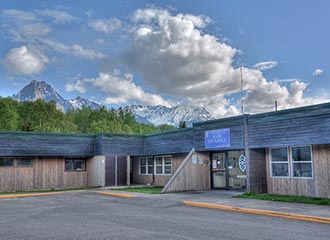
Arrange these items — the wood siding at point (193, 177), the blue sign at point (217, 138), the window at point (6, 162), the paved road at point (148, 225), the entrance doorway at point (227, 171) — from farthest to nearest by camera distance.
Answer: the window at point (6, 162), the wood siding at point (193, 177), the entrance doorway at point (227, 171), the blue sign at point (217, 138), the paved road at point (148, 225)

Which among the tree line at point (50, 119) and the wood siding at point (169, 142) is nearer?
the wood siding at point (169, 142)

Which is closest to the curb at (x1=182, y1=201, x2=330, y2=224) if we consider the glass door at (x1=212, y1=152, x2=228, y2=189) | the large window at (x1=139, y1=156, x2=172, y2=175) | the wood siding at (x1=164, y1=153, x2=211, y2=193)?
the wood siding at (x1=164, y1=153, x2=211, y2=193)

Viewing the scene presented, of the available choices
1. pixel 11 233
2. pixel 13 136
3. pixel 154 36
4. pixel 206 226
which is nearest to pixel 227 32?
pixel 154 36

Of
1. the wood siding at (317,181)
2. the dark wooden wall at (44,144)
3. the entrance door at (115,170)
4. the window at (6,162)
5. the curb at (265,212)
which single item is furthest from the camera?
the entrance door at (115,170)

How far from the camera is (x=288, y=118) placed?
611 inches

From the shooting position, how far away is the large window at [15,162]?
22.4 meters

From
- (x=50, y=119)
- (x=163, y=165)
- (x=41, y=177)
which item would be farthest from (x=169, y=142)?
(x=50, y=119)

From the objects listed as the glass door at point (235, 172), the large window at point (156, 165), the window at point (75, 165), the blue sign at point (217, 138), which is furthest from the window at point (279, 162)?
the window at point (75, 165)

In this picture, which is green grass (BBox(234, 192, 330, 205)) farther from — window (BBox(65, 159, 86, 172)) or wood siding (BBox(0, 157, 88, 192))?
window (BBox(65, 159, 86, 172))

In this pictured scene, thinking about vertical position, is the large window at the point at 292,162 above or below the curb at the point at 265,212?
above

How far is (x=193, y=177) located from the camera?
19.6 metres

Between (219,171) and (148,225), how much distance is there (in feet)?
36.0

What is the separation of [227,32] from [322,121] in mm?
12578

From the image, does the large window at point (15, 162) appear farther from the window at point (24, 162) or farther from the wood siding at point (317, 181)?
the wood siding at point (317, 181)
